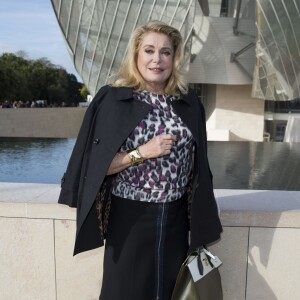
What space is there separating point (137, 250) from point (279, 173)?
23.5 ft

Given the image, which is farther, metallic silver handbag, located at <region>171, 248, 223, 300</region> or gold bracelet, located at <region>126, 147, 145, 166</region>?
metallic silver handbag, located at <region>171, 248, 223, 300</region>

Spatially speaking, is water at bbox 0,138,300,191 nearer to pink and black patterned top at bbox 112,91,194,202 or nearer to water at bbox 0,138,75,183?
water at bbox 0,138,75,183

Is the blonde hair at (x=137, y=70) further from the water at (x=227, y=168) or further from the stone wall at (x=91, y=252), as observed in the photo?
the water at (x=227, y=168)

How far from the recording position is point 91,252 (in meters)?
2.96

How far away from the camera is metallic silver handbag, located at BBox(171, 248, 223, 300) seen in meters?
2.13

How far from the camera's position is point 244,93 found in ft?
106

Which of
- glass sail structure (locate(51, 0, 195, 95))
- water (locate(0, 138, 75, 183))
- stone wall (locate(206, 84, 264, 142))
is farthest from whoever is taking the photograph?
stone wall (locate(206, 84, 264, 142))

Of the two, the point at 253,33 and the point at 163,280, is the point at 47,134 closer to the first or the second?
the point at 253,33

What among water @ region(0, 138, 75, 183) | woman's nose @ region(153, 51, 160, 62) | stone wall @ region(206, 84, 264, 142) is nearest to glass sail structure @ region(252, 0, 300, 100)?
stone wall @ region(206, 84, 264, 142)

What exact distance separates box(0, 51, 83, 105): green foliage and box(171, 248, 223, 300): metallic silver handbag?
4597 centimetres

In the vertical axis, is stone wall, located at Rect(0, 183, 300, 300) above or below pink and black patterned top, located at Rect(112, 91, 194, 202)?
below

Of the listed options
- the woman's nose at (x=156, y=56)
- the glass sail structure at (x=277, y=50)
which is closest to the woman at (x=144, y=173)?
the woman's nose at (x=156, y=56)

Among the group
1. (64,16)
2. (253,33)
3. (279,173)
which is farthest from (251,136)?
(279,173)

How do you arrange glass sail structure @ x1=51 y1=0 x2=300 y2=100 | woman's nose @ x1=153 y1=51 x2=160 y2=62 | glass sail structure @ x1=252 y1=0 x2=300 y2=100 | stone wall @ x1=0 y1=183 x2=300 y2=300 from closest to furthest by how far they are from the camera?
woman's nose @ x1=153 y1=51 x2=160 y2=62 → stone wall @ x1=0 y1=183 x2=300 y2=300 → glass sail structure @ x1=252 y1=0 x2=300 y2=100 → glass sail structure @ x1=51 y1=0 x2=300 y2=100
